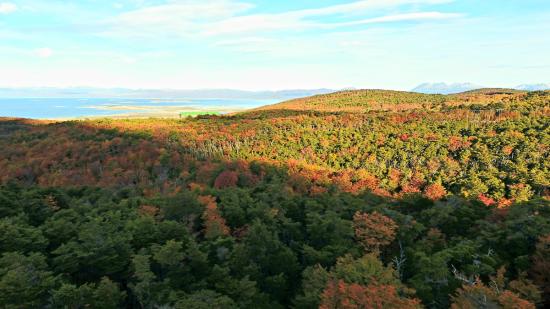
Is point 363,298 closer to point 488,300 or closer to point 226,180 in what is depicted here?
point 488,300

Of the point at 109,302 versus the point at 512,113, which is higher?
the point at 512,113

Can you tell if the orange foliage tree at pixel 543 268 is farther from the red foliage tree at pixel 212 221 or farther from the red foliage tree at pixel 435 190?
the red foliage tree at pixel 435 190

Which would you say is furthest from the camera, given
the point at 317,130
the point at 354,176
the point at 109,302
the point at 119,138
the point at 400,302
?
the point at 317,130

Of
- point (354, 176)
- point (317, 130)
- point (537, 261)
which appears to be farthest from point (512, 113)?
→ point (537, 261)

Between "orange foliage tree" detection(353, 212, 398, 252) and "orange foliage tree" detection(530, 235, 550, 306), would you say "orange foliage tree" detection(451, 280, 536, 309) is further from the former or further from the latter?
"orange foliage tree" detection(353, 212, 398, 252)

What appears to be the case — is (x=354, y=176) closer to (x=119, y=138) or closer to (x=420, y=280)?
(x=420, y=280)

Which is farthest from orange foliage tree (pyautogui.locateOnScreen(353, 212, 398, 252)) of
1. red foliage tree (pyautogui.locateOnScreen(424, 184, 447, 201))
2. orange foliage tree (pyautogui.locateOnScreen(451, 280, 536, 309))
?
red foliage tree (pyautogui.locateOnScreen(424, 184, 447, 201))
